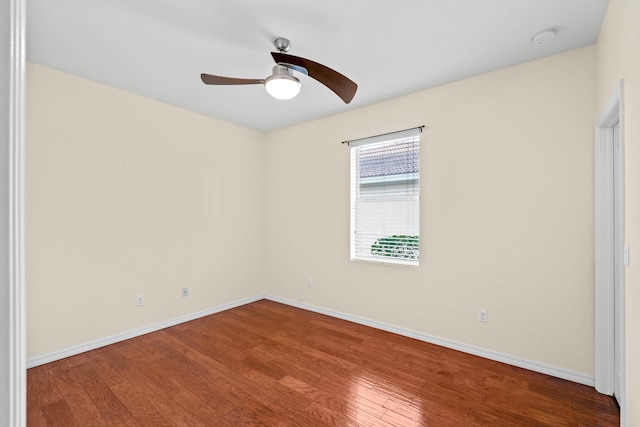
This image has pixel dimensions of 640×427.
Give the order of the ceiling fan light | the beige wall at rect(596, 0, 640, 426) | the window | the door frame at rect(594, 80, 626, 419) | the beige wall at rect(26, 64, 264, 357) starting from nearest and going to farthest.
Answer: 1. the beige wall at rect(596, 0, 640, 426)
2. the ceiling fan light
3. the door frame at rect(594, 80, 626, 419)
4. the beige wall at rect(26, 64, 264, 357)
5. the window

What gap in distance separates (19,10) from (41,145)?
2957mm

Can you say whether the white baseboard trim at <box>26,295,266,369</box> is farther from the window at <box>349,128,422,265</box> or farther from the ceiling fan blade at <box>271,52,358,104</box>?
the ceiling fan blade at <box>271,52,358,104</box>

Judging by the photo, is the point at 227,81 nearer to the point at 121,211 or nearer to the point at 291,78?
the point at 291,78

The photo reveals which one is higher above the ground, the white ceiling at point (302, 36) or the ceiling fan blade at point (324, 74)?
the white ceiling at point (302, 36)

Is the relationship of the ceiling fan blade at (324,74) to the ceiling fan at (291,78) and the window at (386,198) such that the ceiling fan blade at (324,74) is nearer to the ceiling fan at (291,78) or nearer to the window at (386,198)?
the ceiling fan at (291,78)

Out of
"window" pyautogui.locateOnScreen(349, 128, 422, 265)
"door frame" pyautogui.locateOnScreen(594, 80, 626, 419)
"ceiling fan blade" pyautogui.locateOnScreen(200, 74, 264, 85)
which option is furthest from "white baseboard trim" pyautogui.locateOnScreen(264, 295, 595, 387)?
"ceiling fan blade" pyautogui.locateOnScreen(200, 74, 264, 85)

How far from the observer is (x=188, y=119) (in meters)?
3.87

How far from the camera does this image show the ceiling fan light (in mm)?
2141

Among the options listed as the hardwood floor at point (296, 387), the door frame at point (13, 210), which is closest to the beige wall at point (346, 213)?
the hardwood floor at point (296, 387)

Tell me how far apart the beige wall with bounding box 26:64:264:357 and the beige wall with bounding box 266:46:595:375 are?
1.74 meters

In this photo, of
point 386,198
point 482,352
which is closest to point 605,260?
point 482,352

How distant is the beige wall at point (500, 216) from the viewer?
2.46 metres

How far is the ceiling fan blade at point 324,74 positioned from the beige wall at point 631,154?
1445mm

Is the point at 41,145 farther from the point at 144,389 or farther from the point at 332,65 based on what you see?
the point at 332,65
